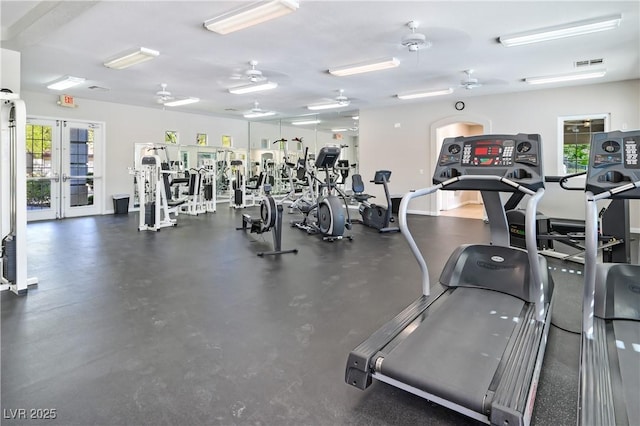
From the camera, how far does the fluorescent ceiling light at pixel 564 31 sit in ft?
13.5

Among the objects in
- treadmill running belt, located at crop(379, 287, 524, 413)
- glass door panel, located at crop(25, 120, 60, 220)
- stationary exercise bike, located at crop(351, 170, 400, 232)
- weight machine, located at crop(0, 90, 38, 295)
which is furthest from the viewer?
glass door panel, located at crop(25, 120, 60, 220)

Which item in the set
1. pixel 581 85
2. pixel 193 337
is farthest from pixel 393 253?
pixel 581 85

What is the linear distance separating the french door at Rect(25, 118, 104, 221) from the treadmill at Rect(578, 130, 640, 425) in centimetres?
1019

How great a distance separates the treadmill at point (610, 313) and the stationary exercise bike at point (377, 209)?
13.6 feet

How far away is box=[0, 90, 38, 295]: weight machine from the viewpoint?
3.53m

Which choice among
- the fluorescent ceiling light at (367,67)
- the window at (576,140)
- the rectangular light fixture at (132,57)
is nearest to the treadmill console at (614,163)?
the fluorescent ceiling light at (367,67)

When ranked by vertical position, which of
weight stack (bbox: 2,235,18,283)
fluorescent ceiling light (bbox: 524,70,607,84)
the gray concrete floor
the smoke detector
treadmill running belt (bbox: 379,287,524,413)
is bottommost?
the gray concrete floor

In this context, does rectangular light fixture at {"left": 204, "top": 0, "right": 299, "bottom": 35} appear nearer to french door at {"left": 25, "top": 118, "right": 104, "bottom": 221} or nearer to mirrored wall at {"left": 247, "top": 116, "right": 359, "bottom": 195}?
french door at {"left": 25, "top": 118, "right": 104, "bottom": 221}

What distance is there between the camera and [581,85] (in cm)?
753

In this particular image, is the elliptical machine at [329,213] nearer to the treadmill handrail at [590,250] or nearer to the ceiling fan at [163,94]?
the ceiling fan at [163,94]

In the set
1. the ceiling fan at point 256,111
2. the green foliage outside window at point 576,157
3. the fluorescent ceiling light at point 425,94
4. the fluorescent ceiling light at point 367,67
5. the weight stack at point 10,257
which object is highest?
the ceiling fan at point 256,111

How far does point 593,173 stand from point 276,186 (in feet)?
35.7

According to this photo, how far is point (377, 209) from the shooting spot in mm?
7219

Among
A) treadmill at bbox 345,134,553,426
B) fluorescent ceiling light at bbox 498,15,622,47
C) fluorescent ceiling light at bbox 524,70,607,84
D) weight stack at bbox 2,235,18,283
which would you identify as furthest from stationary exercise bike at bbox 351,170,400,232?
weight stack at bbox 2,235,18,283
